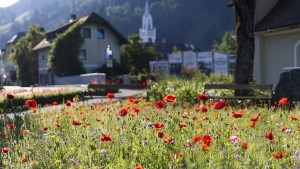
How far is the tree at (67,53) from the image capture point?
46156mm

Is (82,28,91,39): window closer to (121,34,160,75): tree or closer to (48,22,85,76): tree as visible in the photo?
(48,22,85,76): tree

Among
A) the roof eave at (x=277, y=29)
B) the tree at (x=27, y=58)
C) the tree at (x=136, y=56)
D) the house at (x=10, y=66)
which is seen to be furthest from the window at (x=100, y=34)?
the roof eave at (x=277, y=29)

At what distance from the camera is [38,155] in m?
4.43

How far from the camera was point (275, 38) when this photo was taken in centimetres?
1908

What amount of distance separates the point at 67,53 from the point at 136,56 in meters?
9.28

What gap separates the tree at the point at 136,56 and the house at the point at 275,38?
101ft

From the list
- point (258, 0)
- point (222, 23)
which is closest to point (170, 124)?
point (258, 0)

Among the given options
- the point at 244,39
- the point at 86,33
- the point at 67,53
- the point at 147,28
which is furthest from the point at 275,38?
the point at 147,28

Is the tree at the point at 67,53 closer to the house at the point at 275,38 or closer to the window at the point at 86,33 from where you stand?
the window at the point at 86,33

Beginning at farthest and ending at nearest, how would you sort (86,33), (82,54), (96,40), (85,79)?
(96,40) → (82,54) → (86,33) → (85,79)

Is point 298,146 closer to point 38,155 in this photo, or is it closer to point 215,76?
point 38,155

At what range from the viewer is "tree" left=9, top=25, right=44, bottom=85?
6019cm

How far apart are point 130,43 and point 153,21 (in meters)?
105

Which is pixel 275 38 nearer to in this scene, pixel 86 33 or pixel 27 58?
pixel 86 33
